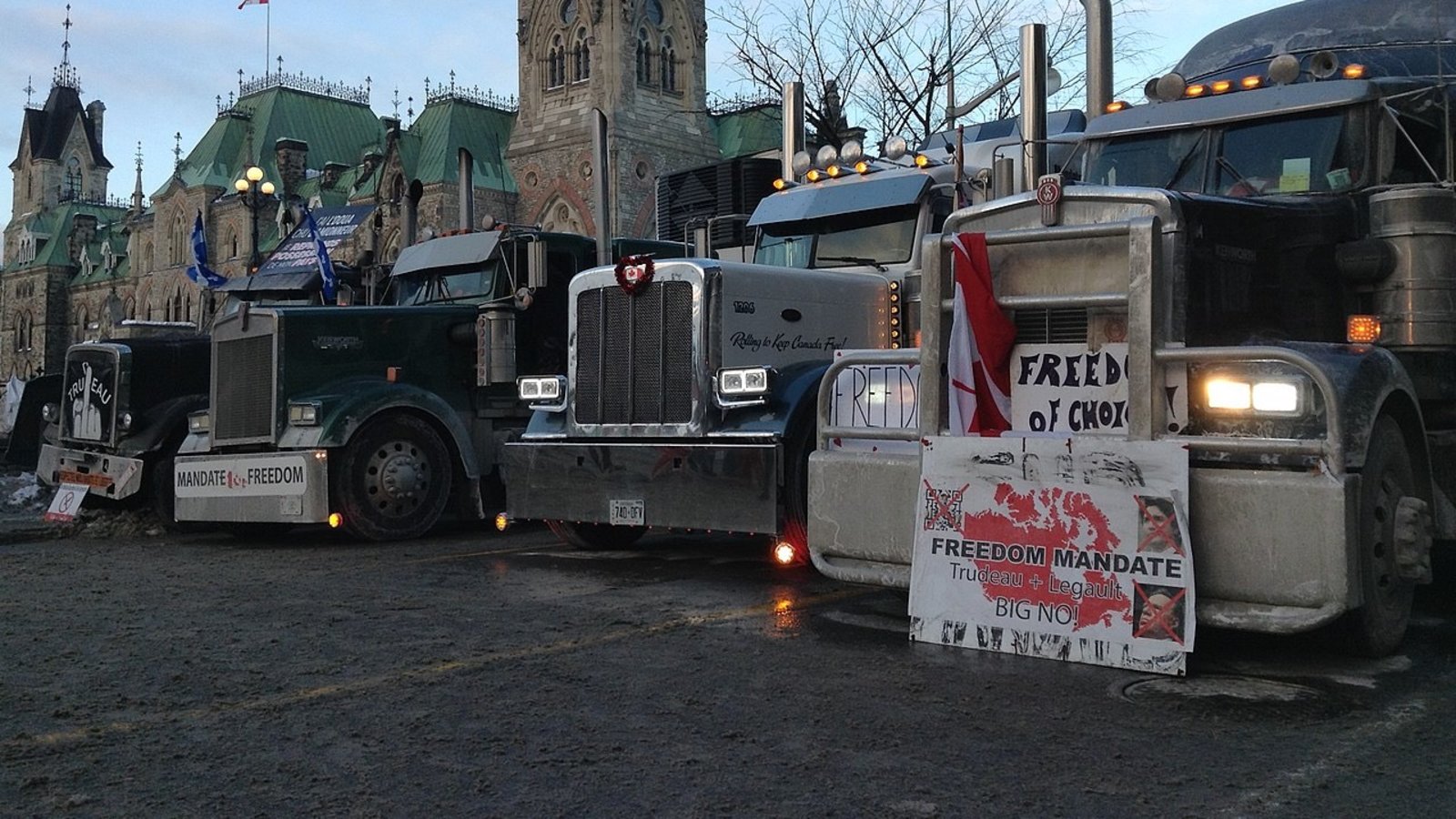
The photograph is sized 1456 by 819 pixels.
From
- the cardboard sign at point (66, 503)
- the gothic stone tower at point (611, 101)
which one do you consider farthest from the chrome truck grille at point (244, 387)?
the gothic stone tower at point (611, 101)

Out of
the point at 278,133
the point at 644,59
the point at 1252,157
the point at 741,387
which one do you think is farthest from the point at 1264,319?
the point at 278,133

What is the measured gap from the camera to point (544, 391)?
30.1ft

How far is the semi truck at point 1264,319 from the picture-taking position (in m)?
5.17

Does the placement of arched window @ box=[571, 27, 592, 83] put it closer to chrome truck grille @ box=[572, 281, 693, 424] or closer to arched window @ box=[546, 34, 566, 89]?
arched window @ box=[546, 34, 566, 89]

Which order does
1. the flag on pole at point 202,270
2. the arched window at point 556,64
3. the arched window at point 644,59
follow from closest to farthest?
the flag on pole at point 202,270 → the arched window at point 644,59 → the arched window at point 556,64

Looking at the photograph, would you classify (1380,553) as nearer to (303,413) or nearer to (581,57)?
(303,413)

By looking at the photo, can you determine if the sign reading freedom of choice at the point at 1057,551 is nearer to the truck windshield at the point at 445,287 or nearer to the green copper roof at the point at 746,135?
the truck windshield at the point at 445,287

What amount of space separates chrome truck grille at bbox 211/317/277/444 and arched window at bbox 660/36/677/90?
51056mm

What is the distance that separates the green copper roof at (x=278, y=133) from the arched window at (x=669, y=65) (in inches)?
971

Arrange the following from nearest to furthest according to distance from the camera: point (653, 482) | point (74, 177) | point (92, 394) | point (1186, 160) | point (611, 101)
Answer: point (1186, 160) → point (653, 482) → point (92, 394) → point (611, 101) → point (74, 177)

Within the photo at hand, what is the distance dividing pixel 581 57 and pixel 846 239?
5316cm

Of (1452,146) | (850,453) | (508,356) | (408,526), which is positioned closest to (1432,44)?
(1452,146)

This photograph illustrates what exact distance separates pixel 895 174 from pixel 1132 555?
15.3ft

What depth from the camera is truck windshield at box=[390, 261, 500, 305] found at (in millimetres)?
11992
